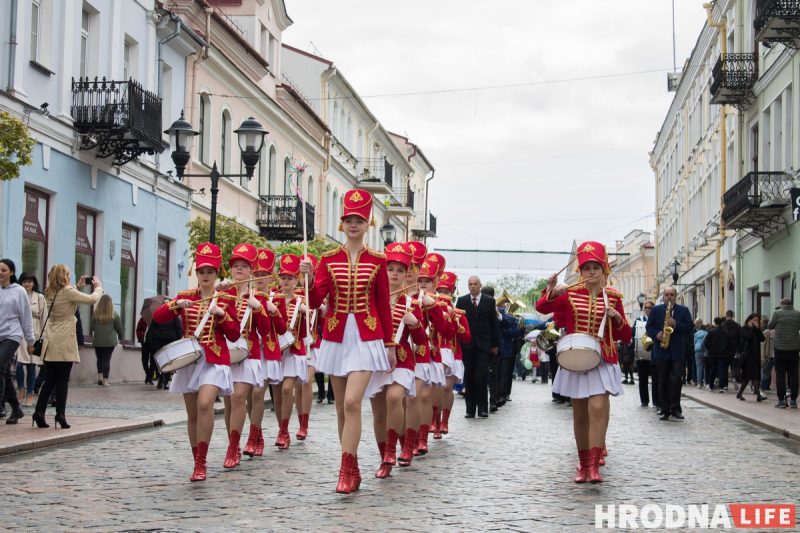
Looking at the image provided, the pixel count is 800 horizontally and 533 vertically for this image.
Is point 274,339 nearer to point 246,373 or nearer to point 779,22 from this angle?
point 246,373

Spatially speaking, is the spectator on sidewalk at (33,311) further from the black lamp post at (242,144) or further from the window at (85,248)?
the window at (85,248)

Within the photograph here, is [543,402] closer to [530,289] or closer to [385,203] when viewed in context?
[385,203]

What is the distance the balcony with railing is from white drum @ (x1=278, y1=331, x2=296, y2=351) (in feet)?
151

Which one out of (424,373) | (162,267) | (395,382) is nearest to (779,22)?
(162,267)

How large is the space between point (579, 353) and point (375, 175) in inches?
2005

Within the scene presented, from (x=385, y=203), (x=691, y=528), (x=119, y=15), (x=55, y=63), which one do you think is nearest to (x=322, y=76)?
(x=385, y=203)

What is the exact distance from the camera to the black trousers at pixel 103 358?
24423 millimetres

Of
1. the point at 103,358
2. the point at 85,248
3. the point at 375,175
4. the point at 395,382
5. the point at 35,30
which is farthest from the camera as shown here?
the point at 375,175

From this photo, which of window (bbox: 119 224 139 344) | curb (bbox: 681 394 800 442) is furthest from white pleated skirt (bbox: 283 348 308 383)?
window (bbox: 119 224 139 344)

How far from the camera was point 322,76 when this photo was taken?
49.4 metres

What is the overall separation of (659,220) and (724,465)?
197ft

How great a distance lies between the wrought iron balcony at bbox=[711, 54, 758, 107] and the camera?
34.6 m

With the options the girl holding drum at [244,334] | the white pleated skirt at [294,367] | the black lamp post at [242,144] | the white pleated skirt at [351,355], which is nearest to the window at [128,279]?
the black lamp post at [242,144]

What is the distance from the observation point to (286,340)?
13102 millimetres
